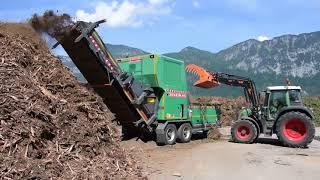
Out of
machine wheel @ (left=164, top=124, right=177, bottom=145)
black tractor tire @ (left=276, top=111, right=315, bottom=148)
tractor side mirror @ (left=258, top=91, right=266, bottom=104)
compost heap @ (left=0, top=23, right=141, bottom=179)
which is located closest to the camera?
compost heap @ (left=0, top=23, right=141, bottom=179)

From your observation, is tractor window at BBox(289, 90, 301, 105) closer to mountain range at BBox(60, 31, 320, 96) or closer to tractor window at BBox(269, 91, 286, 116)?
tractor window at BBox(269, 91, 286, 116)

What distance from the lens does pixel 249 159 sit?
1262 cm

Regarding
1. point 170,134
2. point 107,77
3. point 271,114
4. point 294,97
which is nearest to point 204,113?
point 271,114

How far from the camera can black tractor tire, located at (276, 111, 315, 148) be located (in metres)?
15.9

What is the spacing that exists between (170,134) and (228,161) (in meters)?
3.96

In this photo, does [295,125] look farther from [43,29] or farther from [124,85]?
[43,29]

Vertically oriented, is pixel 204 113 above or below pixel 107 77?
below

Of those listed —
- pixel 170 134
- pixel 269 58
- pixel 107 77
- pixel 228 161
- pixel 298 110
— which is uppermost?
pixel 269 58

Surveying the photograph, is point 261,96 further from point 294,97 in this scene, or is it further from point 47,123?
point 47,123

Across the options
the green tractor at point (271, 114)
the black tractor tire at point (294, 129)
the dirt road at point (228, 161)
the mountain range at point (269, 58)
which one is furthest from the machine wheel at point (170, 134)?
the mountain range at point (269, 58)

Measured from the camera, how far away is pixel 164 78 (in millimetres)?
15383

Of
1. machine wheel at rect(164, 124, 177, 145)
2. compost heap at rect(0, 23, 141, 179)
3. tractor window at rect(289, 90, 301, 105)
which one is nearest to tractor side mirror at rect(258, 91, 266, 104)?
tractor window at rect(289, 90, 301, 105)

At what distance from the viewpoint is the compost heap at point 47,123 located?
6500mm

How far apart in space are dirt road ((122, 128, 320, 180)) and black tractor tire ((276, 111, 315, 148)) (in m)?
0.34
